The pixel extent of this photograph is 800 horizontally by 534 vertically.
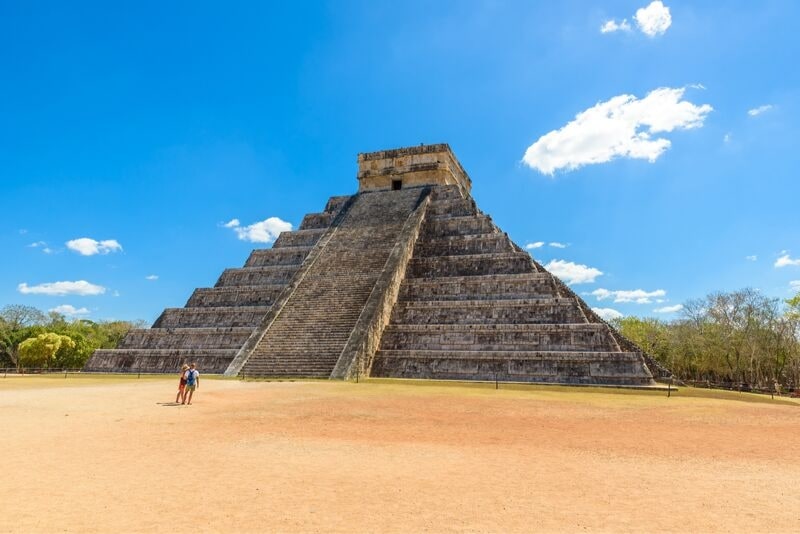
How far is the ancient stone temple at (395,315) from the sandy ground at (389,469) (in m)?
7.68

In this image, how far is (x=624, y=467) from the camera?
6.59m

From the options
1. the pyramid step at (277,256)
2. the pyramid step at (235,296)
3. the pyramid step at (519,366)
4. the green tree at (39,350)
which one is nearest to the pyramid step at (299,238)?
the pyramid step at (277,256)

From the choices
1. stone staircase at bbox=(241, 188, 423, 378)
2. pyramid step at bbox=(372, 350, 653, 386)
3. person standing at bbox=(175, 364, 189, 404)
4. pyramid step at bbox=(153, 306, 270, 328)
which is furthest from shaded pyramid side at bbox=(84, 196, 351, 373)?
person standing at bbox=(175, 364, 189, 404)

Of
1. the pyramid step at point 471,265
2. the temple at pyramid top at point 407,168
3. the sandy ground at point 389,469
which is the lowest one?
the sandy ground at point 389,469

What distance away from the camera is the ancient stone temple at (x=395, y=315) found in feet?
64.4

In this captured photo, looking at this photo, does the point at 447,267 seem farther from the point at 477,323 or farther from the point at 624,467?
the point at 624,467

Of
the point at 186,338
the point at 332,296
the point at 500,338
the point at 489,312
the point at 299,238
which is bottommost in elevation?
the point at 186,338

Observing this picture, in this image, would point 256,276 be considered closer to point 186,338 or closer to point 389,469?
point 186,338

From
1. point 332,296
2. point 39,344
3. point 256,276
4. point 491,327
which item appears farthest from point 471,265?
point 39,344

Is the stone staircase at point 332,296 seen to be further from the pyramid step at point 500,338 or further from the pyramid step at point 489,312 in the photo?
the pyramid step at point 500,338

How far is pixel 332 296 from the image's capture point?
80.8ft

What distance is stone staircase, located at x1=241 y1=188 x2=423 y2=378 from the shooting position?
20703mm

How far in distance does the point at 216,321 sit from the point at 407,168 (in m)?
16.5

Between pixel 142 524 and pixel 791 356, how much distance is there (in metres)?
39.8
